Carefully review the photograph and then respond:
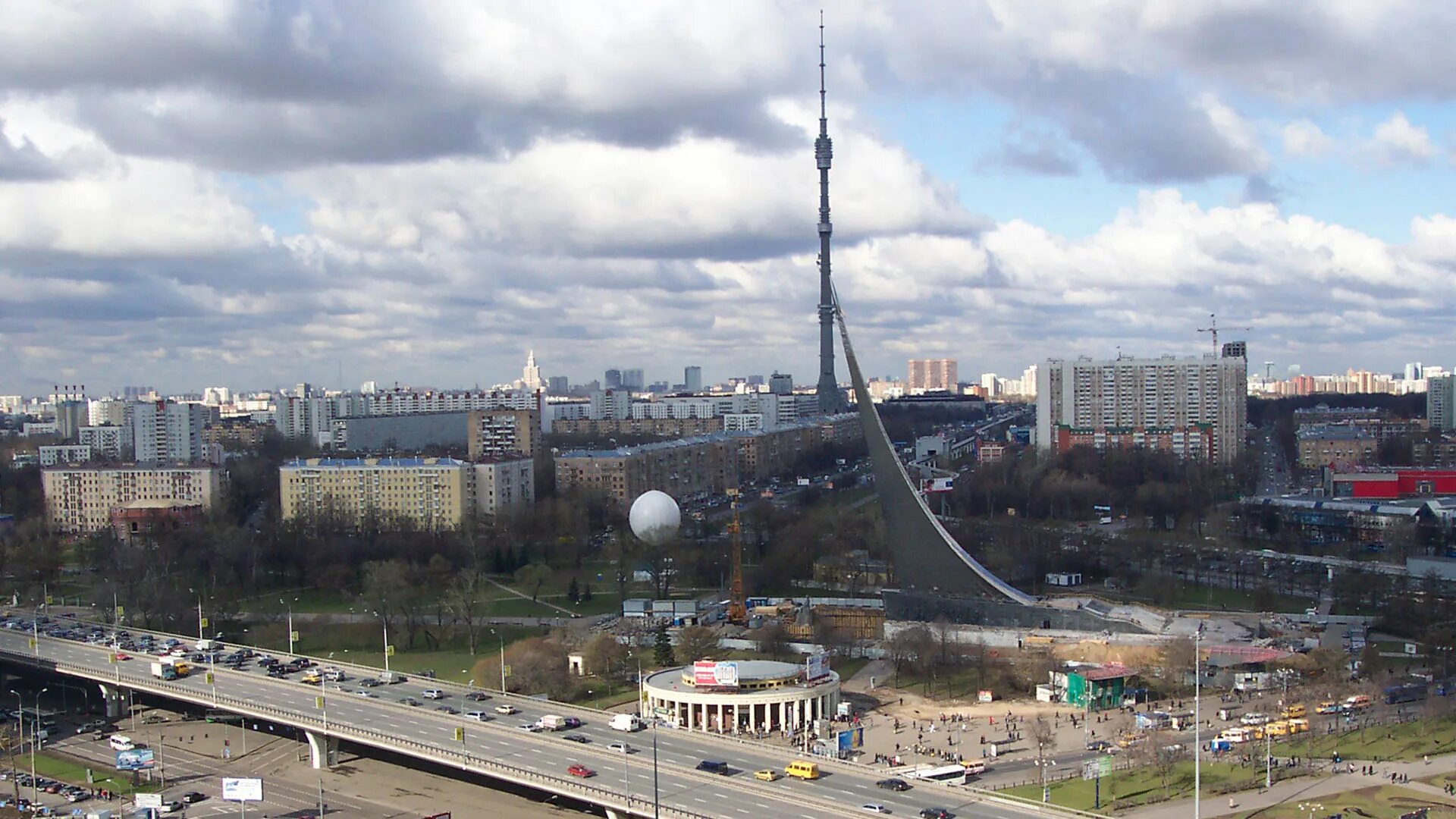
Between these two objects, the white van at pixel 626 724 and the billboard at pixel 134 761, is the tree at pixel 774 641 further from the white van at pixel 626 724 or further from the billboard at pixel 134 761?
the billboard at pixel 134 761

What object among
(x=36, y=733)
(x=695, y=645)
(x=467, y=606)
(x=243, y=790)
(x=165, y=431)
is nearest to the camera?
(x=243, y=790)

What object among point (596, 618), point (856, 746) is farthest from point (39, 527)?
point (856, 746)

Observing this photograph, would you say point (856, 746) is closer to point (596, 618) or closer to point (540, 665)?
point (540, 665)

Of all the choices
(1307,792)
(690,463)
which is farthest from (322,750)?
(690,463)

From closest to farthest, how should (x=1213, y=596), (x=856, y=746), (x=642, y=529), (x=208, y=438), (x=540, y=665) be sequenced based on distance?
1. (x=856, y=746)
2. (x=540, y=665)
3. (x=1213, y=596)
4. (x=642, y=529)
5. (x=208, y=438)

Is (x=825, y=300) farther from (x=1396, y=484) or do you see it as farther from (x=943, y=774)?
(x=943, y=774)

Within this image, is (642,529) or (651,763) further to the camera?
(642,529)

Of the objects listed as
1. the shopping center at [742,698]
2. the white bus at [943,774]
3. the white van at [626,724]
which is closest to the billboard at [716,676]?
the shopping center at [742,698]

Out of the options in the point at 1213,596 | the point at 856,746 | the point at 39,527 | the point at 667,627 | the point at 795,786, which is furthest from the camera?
the point at 39,527
